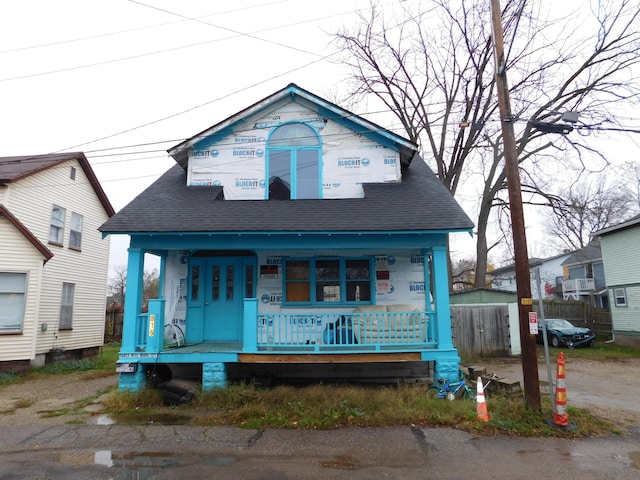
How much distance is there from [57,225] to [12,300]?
12.6 ft

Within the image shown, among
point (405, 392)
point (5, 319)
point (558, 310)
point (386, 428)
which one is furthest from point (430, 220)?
point (558, 310)

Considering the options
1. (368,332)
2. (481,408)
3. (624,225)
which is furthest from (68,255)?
(624,225)

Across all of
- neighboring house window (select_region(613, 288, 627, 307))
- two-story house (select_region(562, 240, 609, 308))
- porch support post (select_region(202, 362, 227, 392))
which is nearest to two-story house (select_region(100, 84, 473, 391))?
porch support post (select_region(202, 362, 227, 392))

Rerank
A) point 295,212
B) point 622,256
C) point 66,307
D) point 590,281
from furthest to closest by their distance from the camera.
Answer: point 590,281 < point 622,256 < point 66,307 < point 295,212

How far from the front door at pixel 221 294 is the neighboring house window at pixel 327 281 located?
1.06 m

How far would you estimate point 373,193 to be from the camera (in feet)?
33.7

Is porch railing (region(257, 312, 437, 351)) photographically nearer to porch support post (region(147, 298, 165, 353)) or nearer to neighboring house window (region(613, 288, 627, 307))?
porch support post (region(147, 298, 165, 353))

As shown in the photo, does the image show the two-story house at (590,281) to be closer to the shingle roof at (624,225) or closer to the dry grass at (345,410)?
the shingle roof at (624,225)

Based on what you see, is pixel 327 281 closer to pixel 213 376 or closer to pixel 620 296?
pixel 213 376

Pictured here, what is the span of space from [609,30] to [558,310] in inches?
549

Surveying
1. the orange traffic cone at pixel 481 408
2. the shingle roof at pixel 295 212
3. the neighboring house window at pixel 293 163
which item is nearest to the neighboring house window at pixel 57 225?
the shingle roof at pixel 295 212

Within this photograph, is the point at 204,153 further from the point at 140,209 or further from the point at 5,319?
the point at 5,319

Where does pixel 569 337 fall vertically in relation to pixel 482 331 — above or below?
below

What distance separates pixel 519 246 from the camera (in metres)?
7.20
